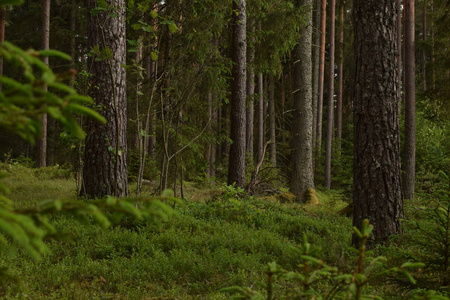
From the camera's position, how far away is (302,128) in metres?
13.2

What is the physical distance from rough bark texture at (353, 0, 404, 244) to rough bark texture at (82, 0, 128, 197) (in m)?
4.36

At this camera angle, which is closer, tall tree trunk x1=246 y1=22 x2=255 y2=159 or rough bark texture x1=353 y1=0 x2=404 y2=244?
rough bark texture x1=353 y1=0 x2=404 y2=244

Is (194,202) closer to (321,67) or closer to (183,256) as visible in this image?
(183,256)

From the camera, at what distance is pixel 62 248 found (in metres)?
5.13

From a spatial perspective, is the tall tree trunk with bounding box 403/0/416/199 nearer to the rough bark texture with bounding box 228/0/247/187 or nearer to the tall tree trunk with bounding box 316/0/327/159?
the tall tree trunk with bounding box 316/0/327/159

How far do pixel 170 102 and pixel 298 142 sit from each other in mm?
5880

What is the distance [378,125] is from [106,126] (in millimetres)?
4845

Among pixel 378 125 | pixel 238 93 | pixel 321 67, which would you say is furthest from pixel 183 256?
pixel 321 67

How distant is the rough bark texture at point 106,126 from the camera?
277 inches

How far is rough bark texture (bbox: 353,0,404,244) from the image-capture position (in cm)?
574

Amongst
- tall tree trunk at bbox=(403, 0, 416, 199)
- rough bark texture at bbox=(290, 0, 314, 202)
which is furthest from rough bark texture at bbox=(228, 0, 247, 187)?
tall tree trunk at bbox=(403, 0, 416, 199)

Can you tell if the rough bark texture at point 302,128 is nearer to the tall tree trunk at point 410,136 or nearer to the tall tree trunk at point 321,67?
the tall tree trunk at point 410,136

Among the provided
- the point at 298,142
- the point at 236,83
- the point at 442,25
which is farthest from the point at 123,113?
the point at 442,25

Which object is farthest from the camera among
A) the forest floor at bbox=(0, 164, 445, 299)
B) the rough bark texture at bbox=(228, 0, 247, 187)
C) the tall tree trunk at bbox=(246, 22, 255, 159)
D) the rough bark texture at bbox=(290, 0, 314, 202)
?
the tall tree trunk at bbox=(246, 22, 255, 159)
